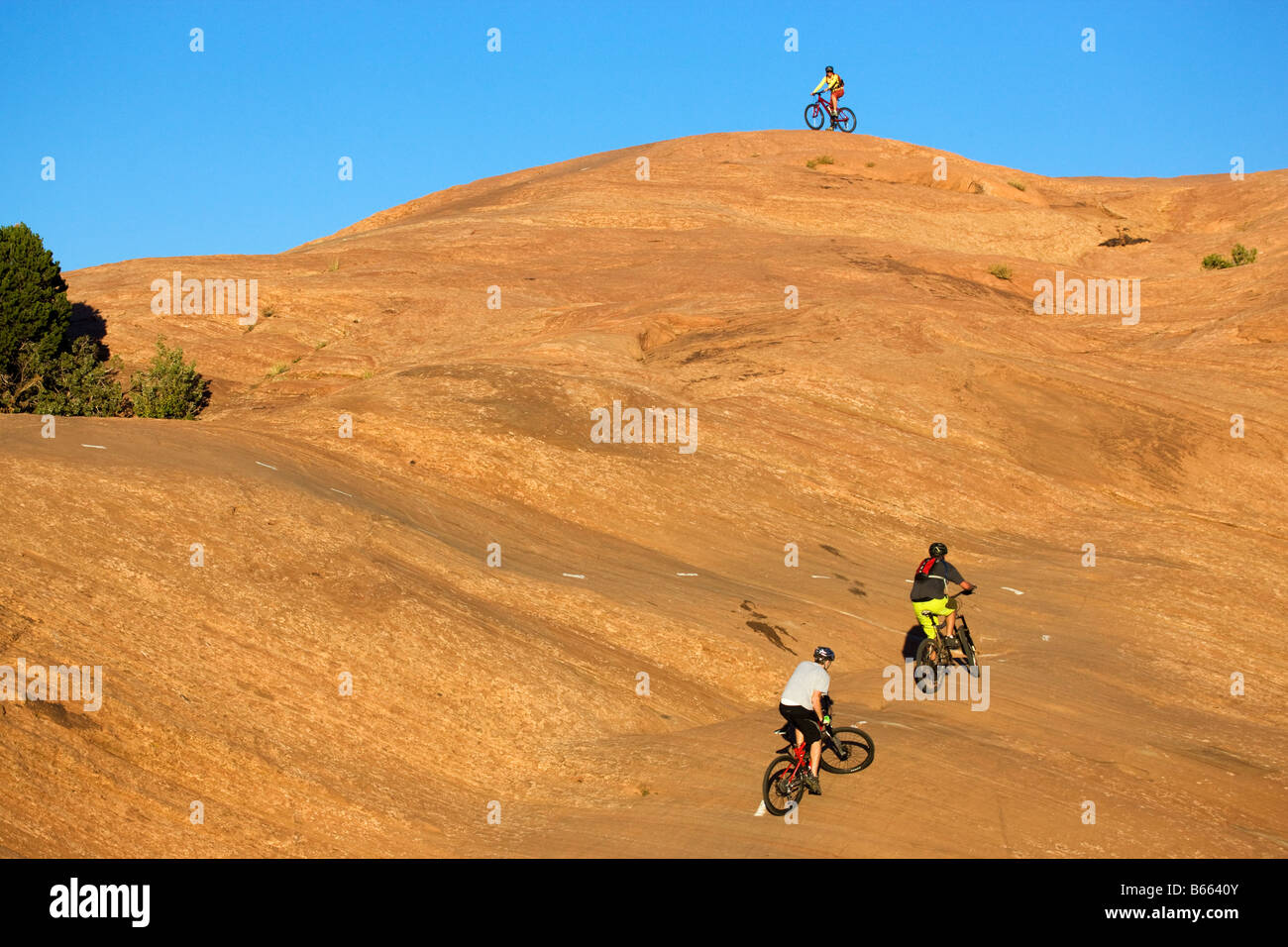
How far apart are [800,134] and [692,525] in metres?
46.4

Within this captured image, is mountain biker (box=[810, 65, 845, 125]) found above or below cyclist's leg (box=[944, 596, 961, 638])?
above

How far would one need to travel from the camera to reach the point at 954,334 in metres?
38.7

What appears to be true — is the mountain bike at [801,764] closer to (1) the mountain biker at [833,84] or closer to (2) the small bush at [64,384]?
(2) the small bush at [64,384]

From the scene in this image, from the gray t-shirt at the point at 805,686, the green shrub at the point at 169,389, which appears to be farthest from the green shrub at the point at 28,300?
the gray t-shirt at the point at 805,686

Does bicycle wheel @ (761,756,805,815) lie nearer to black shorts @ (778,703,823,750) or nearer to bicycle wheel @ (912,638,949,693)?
black shorts @ (778,703,823,750)

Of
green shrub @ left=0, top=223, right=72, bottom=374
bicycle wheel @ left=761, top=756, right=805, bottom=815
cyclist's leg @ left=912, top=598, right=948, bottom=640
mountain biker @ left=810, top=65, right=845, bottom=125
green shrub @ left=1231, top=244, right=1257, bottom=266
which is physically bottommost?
bicycle wheel @ left=761, top=756, right=805, bottom=815

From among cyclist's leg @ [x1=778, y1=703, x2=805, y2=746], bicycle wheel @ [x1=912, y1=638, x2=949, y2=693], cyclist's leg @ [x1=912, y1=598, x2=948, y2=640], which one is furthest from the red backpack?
cyclist's leg @ [x1=778, y1=703, x2=805, y2=746]

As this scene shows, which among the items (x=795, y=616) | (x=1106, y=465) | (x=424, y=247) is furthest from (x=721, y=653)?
(x=424, y=247)

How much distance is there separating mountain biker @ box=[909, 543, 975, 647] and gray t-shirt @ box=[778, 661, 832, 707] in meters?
4.57

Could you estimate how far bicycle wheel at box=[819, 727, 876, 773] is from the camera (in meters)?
14.3

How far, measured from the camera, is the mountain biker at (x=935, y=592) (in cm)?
1800

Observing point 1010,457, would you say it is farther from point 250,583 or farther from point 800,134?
point 800,134

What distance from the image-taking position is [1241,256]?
49.7 m

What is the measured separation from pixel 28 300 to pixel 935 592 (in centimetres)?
3058
